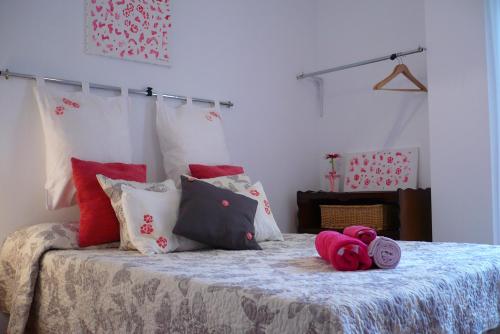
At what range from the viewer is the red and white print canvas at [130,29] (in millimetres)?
2539

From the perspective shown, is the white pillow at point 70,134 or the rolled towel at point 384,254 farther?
the white pillow at point 70,134

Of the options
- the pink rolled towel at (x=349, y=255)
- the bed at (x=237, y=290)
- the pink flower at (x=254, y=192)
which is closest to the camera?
the bed at (x=237, y=290)

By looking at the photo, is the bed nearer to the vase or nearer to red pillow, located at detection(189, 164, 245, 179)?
red pillow, located at detection(189, 164, 245, 179)

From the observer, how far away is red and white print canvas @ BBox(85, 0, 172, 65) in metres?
2.54

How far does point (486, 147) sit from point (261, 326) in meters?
1.92

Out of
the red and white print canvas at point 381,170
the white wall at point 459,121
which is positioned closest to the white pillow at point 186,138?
the red and white print canvas at point 381,170

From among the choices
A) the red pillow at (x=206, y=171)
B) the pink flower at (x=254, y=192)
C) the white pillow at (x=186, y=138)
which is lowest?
the pink flower at (x=254, y=192)

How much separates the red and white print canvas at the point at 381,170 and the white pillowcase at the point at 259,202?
1.09 m

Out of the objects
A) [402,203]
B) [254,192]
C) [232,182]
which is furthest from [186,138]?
[402,203]

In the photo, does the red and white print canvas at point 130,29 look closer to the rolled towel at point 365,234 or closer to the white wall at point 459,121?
the white wall at point 459,121

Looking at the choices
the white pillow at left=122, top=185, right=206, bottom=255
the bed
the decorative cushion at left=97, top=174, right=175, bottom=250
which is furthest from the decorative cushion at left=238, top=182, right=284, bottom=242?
the decorative cushion at left=97, top=174, right=175, bottom=250

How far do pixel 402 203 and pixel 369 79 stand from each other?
3.45ft

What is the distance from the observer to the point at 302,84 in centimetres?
364

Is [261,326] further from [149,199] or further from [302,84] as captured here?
[302,84]
